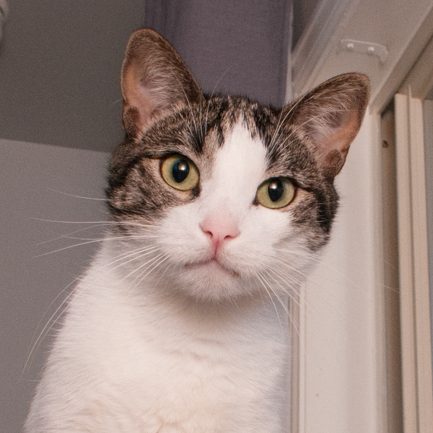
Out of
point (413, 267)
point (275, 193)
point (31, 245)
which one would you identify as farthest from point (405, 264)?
point (31, 245)

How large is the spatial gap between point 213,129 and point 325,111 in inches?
11.4

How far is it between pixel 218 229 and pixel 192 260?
0.08 m

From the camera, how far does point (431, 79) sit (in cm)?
128

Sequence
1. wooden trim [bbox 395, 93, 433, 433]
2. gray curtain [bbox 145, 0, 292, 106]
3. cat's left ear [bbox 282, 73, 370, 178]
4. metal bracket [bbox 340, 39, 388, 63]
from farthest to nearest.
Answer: gray curtain [bbox 145, 0, 292, 106] < metal bracket [bbox 340, 39, 388, 63] < wooden trim [bbox 395, 93, 433, 433] < cat's left ear [bbox 282, 73, 370, 178]

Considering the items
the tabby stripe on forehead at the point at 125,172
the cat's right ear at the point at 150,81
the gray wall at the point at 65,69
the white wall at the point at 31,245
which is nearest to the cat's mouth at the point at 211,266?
the tabby stripe on forehead at the point at 125,172

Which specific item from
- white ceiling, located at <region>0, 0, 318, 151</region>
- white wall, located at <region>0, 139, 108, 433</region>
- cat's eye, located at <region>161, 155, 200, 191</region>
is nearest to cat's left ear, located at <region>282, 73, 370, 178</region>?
cat's eye, located at <region>161, 155, 200, 191</region>

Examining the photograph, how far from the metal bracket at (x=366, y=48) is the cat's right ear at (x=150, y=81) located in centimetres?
63

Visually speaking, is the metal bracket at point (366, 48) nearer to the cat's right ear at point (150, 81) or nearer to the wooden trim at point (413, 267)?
the wooden trim at point (413, 267)

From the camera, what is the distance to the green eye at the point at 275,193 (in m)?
0.87

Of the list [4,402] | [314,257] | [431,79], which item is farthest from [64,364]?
[4,402]

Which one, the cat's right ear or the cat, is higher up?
the cat's right ear

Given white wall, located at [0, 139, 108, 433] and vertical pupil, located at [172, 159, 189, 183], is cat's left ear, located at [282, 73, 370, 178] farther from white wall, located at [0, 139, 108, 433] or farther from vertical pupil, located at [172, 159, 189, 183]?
white wall, located at [0, 139, 108, 433]

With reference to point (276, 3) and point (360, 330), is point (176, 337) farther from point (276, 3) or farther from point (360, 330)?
point (276, 3)

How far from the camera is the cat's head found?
766mm
